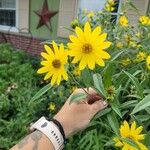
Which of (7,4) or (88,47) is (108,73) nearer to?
(88,47)

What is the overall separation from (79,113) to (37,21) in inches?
249

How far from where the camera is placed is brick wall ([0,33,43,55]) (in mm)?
7270

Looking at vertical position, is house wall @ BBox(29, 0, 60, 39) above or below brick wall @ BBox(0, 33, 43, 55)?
above

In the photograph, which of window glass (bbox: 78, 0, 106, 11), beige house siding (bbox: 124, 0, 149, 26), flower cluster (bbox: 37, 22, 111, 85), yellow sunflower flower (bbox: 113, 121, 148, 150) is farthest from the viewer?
window glass (bbox: 78, 0, 106, 11)

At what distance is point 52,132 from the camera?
3.91 feet

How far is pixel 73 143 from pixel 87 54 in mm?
1943

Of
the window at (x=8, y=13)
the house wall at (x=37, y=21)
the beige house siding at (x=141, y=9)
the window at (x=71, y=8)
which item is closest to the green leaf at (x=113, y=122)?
the beige house siding at (x=141, y=9)

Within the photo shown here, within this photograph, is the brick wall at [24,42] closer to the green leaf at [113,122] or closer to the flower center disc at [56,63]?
the green leaf at [113,122]

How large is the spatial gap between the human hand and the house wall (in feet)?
18.8

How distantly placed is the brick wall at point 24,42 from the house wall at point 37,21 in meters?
0.14

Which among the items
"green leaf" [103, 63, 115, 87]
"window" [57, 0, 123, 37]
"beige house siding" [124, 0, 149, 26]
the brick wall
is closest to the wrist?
"green leaf" [103, 63, 115, 87]

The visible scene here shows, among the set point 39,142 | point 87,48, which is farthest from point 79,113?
point 87,48

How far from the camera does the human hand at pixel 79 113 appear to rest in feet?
3.46

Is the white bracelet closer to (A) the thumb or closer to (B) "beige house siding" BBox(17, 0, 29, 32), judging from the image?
(A) the thumb
